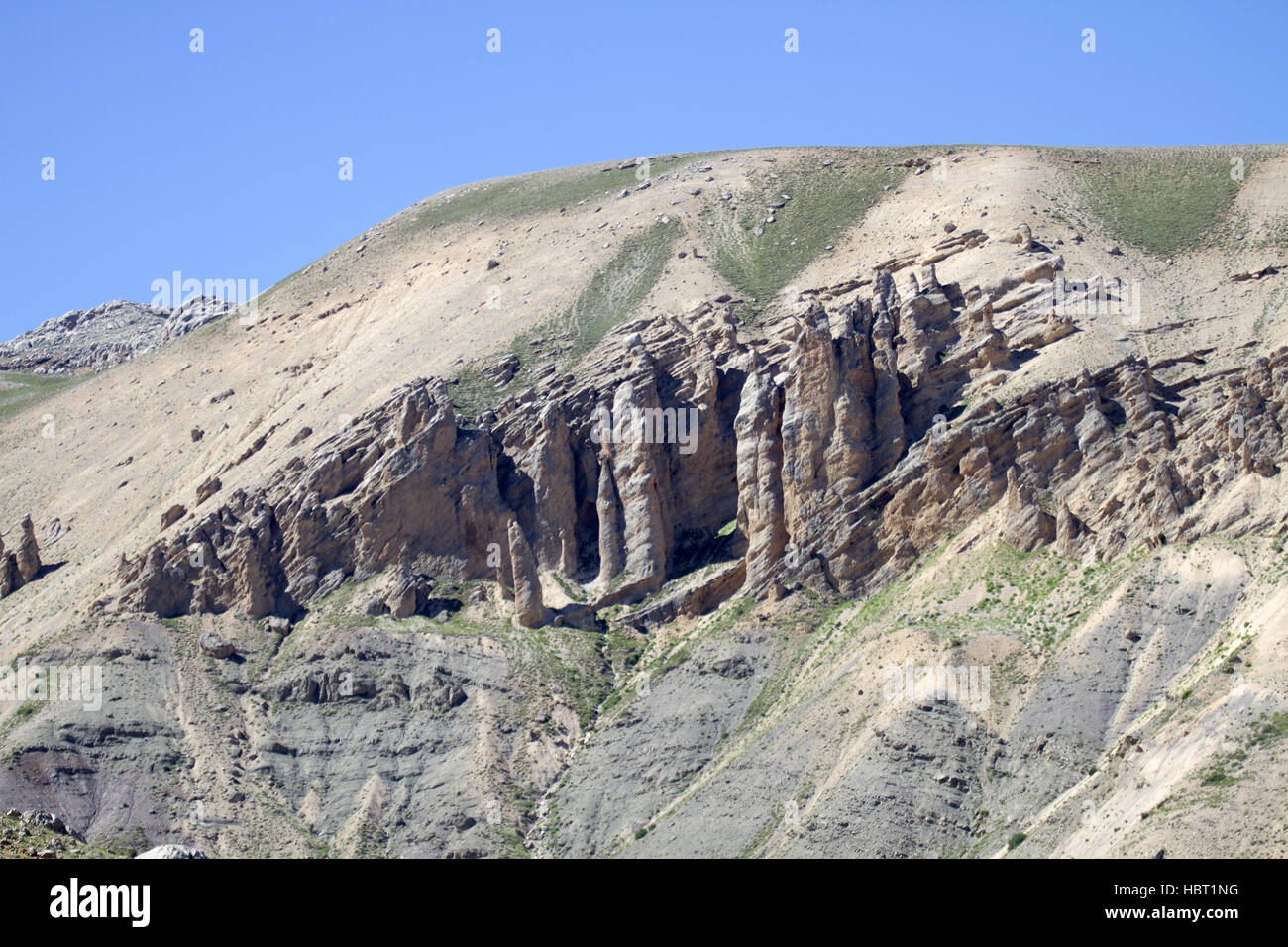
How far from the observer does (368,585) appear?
12206 centimetres

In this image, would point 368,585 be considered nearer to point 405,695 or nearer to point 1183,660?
point 405,695

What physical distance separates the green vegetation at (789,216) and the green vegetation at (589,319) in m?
5.07

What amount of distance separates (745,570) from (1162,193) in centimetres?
5725

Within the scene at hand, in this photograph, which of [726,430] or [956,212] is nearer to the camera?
[726,430]

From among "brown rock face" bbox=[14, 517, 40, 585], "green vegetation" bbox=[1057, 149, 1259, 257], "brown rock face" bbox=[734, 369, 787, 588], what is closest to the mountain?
"brown rock face" bbox=[734, 369, 787, 588]

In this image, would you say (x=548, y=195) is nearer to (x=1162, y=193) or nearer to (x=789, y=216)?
(x=789, y=216)

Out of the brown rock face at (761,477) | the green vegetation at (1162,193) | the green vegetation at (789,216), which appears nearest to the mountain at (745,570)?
the brown rock face at (761,477)

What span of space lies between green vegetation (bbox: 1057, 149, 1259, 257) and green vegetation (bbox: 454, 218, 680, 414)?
34173mm

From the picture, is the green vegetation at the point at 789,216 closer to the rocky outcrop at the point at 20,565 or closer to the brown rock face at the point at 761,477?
the brown rock face at the point at 761,477

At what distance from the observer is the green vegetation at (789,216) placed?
150875 mm

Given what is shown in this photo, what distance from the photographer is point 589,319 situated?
478ft
